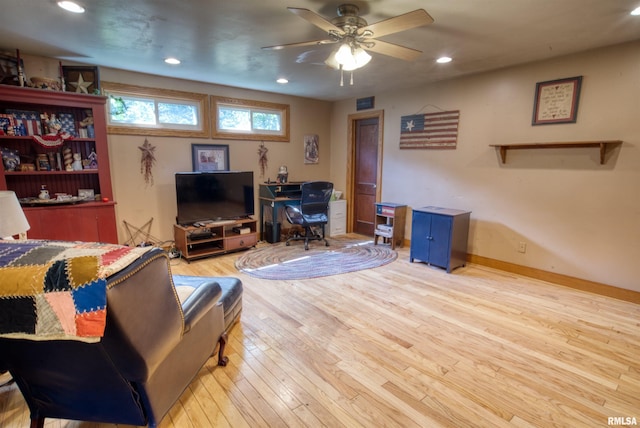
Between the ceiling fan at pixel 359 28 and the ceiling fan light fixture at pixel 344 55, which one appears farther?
the ceiling fan light fixture at pixel 344 55

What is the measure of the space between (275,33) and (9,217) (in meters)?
2.20

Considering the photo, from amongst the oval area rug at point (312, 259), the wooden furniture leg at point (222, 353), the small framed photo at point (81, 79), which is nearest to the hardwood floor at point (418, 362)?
the wooden furniture leg at point (222, 353)

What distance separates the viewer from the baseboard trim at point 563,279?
3006mm

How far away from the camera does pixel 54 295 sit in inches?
38.4

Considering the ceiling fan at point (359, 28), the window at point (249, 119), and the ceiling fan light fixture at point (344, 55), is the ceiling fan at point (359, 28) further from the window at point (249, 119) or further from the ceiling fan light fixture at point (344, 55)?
the window at point (249, 119)

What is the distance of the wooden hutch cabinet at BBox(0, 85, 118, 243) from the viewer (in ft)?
10.3

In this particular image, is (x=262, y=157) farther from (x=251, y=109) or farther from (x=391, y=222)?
(x=391, y=222)

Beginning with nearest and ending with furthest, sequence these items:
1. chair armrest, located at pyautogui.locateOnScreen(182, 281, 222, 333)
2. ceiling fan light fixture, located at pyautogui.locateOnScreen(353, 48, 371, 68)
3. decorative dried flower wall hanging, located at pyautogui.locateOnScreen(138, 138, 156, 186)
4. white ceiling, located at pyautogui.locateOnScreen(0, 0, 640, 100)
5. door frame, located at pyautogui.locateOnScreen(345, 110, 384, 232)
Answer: chair armrest, located at pyautogui.locateOnScreen(182, 281, 222, 333) < white ceiling, located at pyautogui.locateOnScreen(0, 0, 640, 100) < ceiling fan light fixture, located at pyautogui.locateOnScreen(353, 48, 371, 68) < decorative dried flower wall hanging, located at pyautogui.locateOnScreen(138, 138, 156, 186) < door frame, located at pyautogui.locateOnScreen(345, 110, 384, 232)

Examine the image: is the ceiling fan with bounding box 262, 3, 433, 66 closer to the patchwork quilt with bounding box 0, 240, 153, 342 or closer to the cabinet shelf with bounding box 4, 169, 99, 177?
the patchwork quilt with bounding box 0, 240, 153, 342

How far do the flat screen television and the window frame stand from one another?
0.67 m

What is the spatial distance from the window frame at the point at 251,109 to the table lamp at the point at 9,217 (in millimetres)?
2910

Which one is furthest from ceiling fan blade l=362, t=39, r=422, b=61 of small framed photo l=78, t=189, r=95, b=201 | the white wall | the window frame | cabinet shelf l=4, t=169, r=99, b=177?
small framed photo l=78, t=189, r=95, b=201

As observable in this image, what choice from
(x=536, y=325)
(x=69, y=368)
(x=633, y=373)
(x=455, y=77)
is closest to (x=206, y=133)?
(x=455, y=77)

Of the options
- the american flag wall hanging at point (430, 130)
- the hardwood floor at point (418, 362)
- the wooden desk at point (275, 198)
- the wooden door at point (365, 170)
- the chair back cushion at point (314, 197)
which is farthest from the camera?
the wooden door at point (365, 170)
